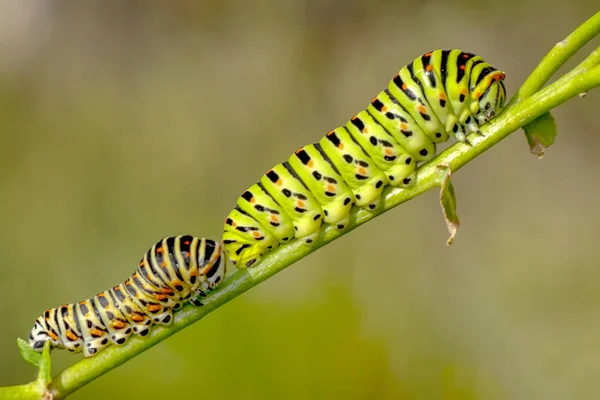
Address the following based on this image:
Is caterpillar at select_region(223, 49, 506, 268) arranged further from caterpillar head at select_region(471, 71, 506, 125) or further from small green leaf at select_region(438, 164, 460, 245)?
small green leaf at select_region(438, 164, 460, 245)

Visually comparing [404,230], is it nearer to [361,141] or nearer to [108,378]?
[108,378]

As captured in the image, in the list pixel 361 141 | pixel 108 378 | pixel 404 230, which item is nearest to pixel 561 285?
pixel 404 230

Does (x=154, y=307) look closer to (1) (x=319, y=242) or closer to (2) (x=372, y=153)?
(1) (x=319, y=242)

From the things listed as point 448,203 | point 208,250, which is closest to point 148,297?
point 208,250

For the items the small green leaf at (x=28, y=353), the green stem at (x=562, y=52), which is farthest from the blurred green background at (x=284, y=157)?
the green stem at (x=562, y=52)

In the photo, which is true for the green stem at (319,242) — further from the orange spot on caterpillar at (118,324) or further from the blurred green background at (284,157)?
the blurred green background at (284,157)

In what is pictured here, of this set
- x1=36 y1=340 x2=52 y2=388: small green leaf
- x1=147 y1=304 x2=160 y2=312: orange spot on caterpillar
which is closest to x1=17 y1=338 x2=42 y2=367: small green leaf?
x1=36 y1=340 x2=52 y2=388: small green leaf
